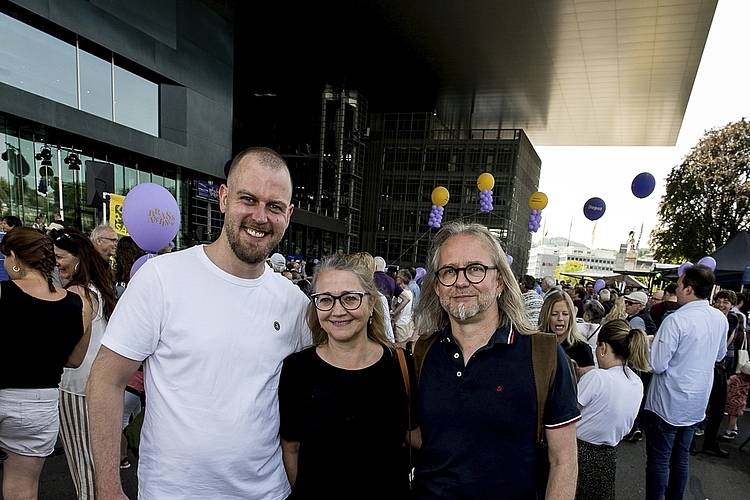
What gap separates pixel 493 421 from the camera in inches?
62.1

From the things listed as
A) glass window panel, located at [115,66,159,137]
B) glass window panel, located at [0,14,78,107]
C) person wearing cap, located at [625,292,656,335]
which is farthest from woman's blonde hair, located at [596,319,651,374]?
glass window panel, located at [115,66,159,137]

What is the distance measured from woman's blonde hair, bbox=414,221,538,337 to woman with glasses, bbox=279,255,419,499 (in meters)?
0.26

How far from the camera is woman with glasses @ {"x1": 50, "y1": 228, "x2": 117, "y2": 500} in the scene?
2498 millimetres

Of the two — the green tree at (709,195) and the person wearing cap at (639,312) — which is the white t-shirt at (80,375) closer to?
the person wearing cap at (639,312)

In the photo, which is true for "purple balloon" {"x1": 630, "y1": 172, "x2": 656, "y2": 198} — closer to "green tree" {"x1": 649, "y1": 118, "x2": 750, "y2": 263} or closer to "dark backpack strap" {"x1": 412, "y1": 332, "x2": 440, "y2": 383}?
"dark backpack strap" {"x1": 412, "y1": 332, "x2": 440, "y2": 383}

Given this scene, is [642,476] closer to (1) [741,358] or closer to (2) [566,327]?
(2) [566,327]

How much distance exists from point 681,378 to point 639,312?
348 cm

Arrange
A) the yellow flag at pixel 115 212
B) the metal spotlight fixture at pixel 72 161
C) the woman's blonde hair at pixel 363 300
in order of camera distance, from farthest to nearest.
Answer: the metal spotlight fixture at pixel 72 161
the yellow flag at pixel 115 212
the woman's blonde hair at pixel 363 300

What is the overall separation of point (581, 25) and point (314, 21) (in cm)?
1466

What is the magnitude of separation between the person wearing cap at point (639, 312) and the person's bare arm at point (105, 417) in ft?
21.2

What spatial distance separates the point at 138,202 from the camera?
4555 mm

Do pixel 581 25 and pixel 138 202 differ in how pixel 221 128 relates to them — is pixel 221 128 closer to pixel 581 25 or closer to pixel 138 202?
pixel 138 202

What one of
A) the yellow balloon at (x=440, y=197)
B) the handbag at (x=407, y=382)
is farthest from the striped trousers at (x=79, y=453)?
the yellow balloon at (x=440, y=197)

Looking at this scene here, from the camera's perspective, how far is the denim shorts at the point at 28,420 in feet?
7.57
